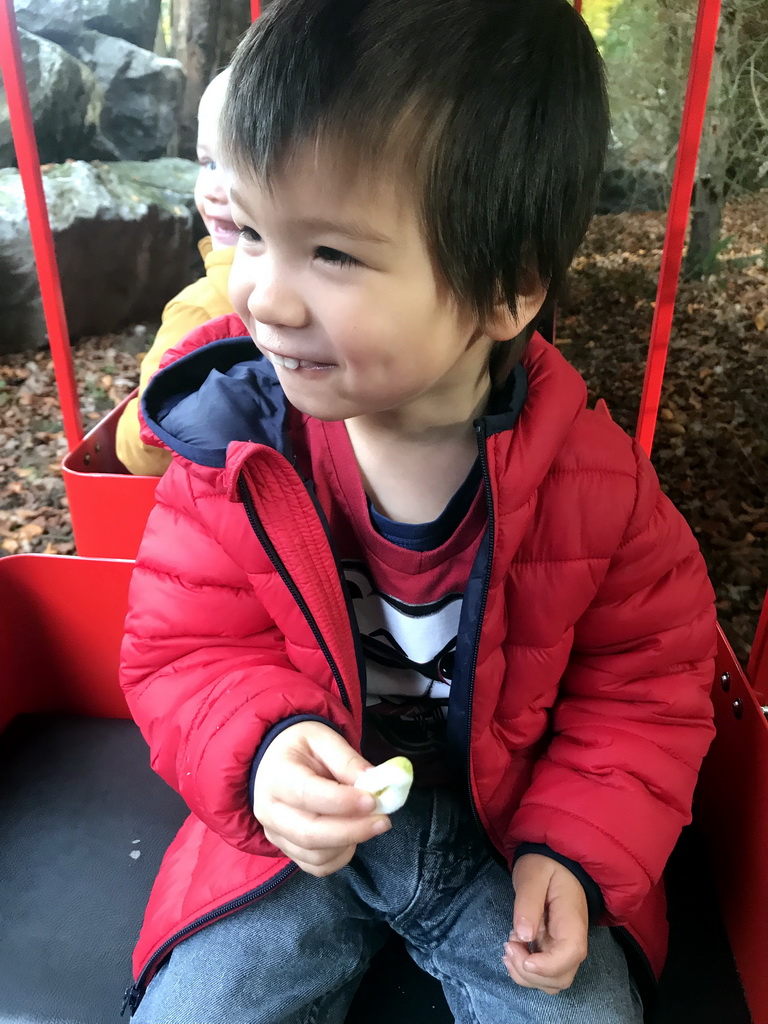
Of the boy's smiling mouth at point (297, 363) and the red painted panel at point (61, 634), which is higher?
the boy's smiling mouth at point (297, 363)

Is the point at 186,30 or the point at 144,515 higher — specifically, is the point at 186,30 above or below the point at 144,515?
above

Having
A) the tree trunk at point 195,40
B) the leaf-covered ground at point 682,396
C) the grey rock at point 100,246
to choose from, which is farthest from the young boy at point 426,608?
the grey rock at point 100,246

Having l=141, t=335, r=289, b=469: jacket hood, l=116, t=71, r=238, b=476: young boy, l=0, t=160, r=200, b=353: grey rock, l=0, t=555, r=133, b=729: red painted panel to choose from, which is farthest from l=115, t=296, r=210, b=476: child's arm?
l=0, t=160, r=200, b=353: grey rock

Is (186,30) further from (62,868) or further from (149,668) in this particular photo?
(62,868)

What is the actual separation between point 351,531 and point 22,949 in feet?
2.03

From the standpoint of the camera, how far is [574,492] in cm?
69

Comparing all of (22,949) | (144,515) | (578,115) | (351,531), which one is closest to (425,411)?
(351,531)

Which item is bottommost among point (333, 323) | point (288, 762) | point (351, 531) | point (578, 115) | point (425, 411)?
point (288, 762)

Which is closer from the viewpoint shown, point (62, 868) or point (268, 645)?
point (268, 645)

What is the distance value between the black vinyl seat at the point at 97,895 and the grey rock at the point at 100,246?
4.04 feet

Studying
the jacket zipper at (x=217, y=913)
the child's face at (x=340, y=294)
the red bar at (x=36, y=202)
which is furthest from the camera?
the red bar at (x=36, y=202)

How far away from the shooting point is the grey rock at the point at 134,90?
1794mm

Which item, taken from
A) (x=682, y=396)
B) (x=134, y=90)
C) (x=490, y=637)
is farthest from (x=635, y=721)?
(x=134, y=90)

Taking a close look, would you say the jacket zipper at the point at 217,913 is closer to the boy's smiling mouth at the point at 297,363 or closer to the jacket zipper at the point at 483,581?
the jacket zipper at the point at 483,581
